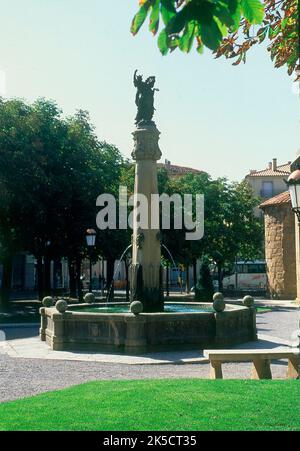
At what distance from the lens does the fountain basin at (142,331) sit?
13.9m

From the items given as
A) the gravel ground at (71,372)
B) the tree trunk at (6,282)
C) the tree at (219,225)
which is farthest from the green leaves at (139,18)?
the tree at (219,225)

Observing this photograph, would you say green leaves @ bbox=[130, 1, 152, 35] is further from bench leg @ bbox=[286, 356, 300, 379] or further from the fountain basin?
the fountain basin

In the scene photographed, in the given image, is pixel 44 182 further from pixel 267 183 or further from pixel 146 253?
pixel 267 183

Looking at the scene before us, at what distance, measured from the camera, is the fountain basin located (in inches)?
547

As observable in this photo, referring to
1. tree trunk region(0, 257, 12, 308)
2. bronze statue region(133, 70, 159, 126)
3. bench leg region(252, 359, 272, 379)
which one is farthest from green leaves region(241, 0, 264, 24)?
tree trunk region(0, 257, 12, 308)

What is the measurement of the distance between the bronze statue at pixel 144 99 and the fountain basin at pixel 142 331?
6022 millimetres

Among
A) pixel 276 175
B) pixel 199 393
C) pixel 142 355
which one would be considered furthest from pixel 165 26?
pixel 276 175

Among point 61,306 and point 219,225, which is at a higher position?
point 219,225

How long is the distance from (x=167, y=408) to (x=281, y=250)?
36.9 m

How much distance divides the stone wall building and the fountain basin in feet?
89.5

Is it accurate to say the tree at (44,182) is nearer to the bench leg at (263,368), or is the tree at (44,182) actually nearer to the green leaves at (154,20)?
the bench leg at (263,368)

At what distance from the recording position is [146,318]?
13.9m


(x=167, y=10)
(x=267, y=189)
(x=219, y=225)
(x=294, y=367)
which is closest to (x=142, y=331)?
(x=294, y=367)
